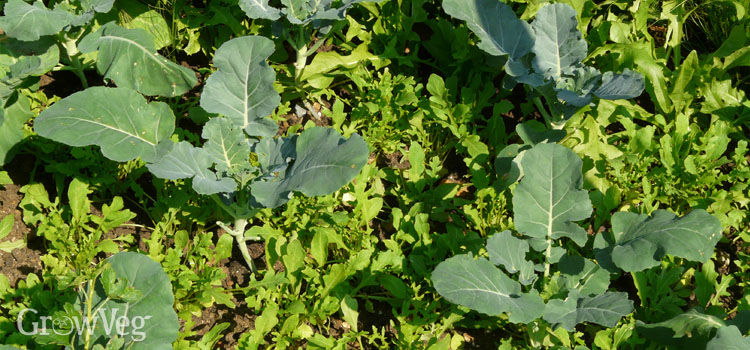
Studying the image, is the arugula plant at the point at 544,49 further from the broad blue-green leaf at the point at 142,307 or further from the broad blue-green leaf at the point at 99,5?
the broad blue-green leaf at the point at 142,307

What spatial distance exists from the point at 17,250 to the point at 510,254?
2.06 metres

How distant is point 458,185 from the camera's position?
11.3 feet

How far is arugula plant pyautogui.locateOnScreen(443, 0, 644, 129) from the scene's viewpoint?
3.32 metres

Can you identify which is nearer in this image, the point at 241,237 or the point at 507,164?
the point at 241,237

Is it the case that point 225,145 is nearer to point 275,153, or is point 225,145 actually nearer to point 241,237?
point 275,153

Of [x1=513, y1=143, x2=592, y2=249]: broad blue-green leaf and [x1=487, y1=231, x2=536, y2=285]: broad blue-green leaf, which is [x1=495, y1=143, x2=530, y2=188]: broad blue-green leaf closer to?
[x1=513, y1=143, x2=592, y2=249]: broad blue-green leaf

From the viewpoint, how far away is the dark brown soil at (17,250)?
9.59 ft

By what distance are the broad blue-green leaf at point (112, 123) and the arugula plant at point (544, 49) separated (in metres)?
1.46

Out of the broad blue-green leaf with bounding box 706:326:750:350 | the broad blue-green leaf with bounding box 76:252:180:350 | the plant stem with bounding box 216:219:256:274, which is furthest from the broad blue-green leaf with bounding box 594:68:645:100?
the broad blue-green leaf with bounding box 76:252:180:350

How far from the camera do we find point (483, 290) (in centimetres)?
262

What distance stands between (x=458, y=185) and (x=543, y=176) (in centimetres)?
62

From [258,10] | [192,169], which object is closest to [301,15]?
[258,10]

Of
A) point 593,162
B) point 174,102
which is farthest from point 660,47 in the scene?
point 174,102

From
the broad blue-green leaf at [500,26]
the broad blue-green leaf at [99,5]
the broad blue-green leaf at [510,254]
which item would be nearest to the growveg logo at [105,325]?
the broad blue-green leaf at [510,254]
